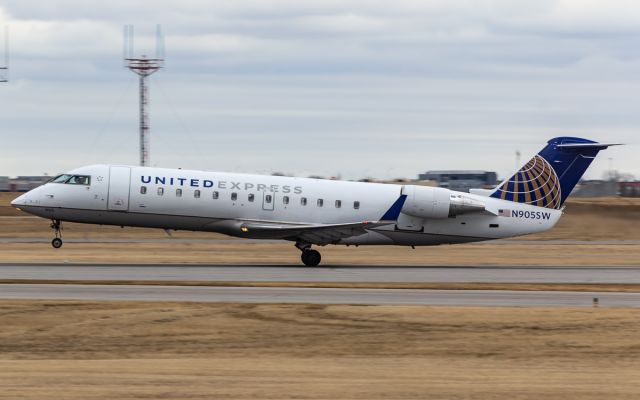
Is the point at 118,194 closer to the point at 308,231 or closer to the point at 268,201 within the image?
the point at 268,201

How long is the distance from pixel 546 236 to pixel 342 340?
44610mm

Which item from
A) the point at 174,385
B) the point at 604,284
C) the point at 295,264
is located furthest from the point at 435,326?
the point at 295,264

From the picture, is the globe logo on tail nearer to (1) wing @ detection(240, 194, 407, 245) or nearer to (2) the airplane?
(2) the airplane

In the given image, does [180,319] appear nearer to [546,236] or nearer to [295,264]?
[295,264]

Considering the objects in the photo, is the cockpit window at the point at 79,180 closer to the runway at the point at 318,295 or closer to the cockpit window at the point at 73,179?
the cockpit window at the point at 73,179

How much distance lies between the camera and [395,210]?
37.5m

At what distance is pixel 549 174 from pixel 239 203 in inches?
486

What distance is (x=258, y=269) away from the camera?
35.2 m

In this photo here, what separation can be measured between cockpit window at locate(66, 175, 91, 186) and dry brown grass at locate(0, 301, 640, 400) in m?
12.9

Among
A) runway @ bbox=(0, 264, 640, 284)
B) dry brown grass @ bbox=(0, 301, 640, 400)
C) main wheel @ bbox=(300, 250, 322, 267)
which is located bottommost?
dry brown grass @ bbox=(0, 301, 640, 400)

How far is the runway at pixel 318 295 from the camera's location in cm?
2509

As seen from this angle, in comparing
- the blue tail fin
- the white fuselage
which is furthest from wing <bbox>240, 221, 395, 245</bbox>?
the blue tail fin

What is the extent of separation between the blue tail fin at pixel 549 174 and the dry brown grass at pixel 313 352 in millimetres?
15453

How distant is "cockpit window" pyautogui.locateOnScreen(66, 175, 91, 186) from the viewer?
36.1m
